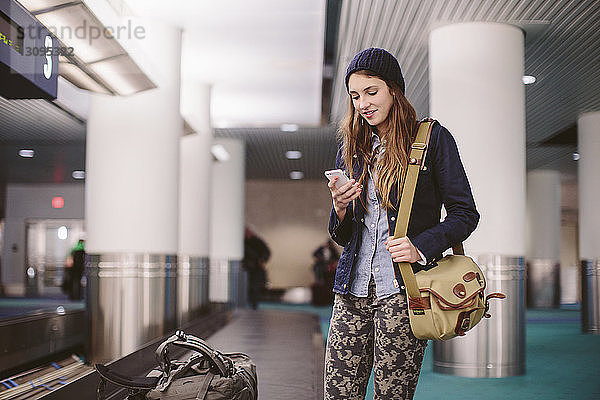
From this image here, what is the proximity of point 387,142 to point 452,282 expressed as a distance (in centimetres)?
50

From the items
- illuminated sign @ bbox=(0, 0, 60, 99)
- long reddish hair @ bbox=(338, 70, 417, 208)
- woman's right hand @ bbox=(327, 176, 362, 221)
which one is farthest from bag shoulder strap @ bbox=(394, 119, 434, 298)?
illuminated sign @ bbox=(0, 0, 60, 99)

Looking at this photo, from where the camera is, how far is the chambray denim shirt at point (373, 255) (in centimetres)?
227

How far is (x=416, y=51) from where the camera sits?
9.41 metres

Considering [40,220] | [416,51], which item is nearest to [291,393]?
[416,51]

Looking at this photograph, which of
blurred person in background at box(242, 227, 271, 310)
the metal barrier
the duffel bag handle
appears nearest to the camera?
the duffel bag handle

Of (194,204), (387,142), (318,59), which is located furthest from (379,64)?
(194,204)

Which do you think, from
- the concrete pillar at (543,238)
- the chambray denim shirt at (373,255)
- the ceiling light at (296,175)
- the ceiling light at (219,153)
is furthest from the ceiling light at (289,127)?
the chambray denim shirt at (373,255)

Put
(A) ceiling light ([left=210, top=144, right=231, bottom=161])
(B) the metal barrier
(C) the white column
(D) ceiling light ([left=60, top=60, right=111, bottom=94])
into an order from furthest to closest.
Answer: (C) the white column < (A) ceiling light ([left=210, top=144, right=231, bottom=161]) < (B) the metal barrier < (D) ceiling light ([left=60, top=60, right=111, bottom=94])

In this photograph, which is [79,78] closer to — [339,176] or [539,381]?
[339,176]

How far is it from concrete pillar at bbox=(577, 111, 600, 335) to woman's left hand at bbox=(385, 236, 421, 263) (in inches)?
458

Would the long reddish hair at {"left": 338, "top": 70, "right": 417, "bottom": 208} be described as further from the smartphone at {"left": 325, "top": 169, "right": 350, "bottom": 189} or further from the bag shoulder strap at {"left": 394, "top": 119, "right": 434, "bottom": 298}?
the smartphone at {"left": 325, "top": 169, "right": 350, "bottom": 189}

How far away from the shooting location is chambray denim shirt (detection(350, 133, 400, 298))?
227 centimetres

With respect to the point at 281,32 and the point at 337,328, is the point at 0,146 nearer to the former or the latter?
the point at 281,32

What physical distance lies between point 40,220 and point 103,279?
19.0 meters
